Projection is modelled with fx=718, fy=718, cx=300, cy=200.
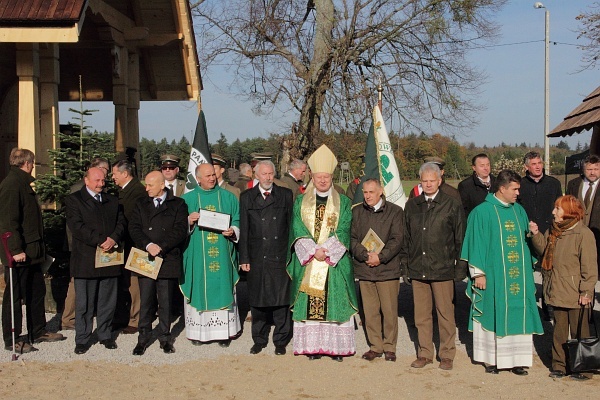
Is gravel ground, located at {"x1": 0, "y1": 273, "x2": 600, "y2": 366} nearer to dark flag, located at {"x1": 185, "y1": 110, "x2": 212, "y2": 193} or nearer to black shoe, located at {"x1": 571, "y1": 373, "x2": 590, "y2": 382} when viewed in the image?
black shoe, located at {"x1": 571, "y1": 373, "x2": 590, "y2": 382}

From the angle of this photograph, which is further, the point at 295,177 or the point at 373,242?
the point at 295,177

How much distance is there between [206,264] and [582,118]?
5.76 metres

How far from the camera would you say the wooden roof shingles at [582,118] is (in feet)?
32.0

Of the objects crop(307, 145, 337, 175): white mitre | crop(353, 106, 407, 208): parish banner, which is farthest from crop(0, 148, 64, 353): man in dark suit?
crop(353, 106, 407, 208): parish banner

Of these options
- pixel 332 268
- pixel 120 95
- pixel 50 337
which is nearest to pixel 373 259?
pixel 332 268

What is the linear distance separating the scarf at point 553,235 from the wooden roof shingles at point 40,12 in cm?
619

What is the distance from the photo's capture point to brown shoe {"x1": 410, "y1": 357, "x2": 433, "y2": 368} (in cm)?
726

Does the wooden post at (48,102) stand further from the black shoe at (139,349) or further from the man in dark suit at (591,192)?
the man in dark suit at (591,192)

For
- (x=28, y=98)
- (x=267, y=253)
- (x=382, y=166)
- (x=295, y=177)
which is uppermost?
(x=28, y=98)

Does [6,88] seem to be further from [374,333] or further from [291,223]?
[374,333]

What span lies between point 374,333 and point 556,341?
183cm

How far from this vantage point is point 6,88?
1616 centimetres

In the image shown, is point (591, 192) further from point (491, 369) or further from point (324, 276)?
point (324, 276)

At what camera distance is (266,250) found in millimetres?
7941
